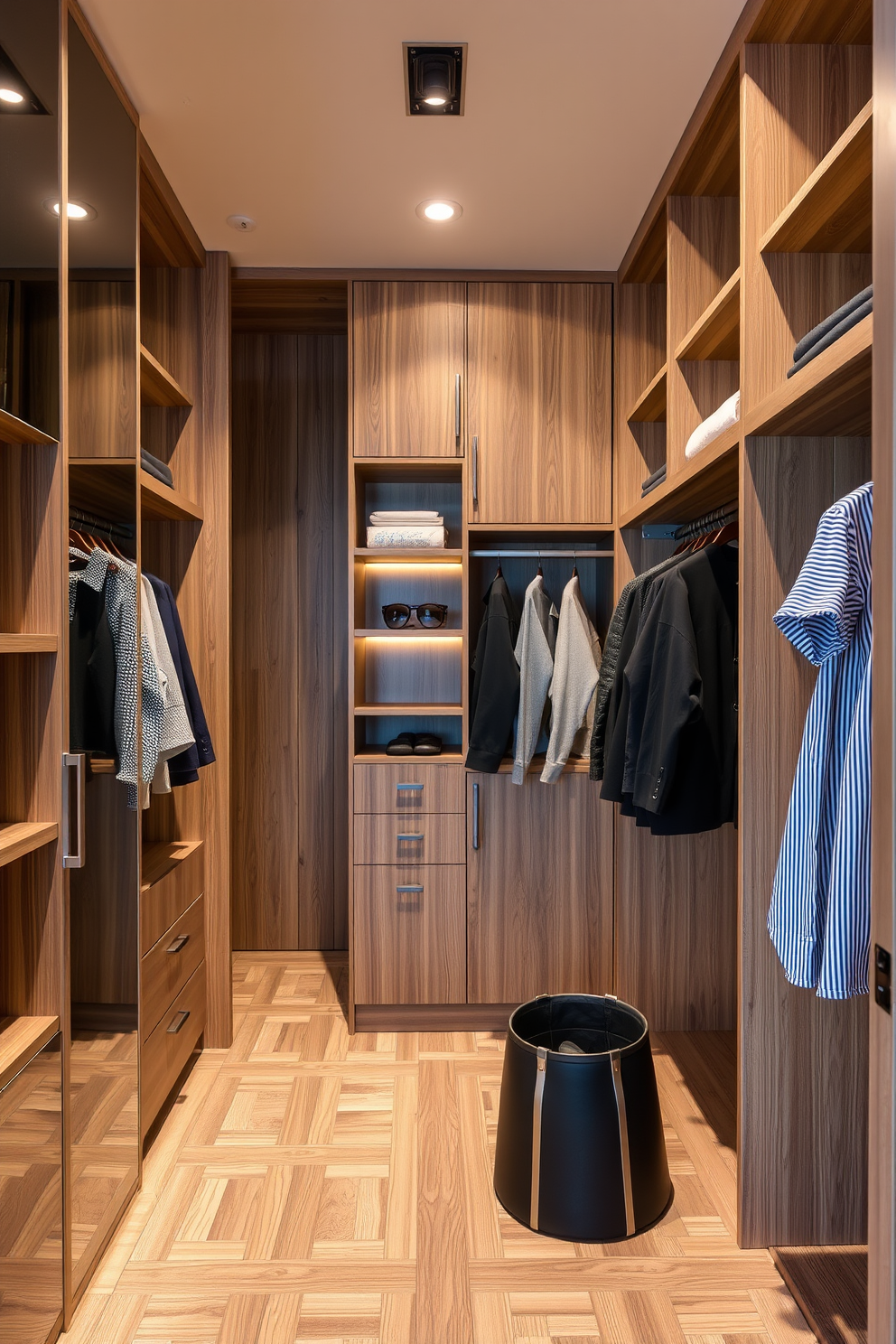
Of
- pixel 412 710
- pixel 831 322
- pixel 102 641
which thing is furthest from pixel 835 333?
pixel 412 710

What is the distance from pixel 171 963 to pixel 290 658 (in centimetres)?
154

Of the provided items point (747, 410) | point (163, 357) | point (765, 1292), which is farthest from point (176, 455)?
point (765, 1292)

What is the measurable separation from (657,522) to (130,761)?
6.01ft

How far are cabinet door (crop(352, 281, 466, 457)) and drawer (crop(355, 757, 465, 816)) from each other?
42.8 inches

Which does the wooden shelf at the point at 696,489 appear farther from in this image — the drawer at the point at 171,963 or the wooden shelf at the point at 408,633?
the drawer at the point at 171,963

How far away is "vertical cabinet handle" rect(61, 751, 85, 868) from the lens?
5.43 feet

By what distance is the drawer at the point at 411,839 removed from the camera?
9.91 feet

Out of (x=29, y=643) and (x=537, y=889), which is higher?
(x=29, y=643)

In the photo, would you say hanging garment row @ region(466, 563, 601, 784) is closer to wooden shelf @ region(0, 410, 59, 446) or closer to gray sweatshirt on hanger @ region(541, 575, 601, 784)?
gray sweatshirt on hanger @ region(541, 575, 601, 784)

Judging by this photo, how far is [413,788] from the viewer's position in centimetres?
303

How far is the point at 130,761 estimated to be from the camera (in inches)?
81.4

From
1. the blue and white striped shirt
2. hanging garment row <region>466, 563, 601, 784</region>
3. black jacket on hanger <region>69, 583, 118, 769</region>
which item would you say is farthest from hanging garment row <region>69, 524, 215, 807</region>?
the blue and white striped shirt

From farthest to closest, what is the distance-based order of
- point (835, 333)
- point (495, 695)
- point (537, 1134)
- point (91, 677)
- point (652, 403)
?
1. point (495, 695)
2. point (652, 403)
3. point (537, 1134)
4. point (91, 677)
5. point (835, 333)

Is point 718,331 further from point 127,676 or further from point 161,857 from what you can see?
point 161,857
